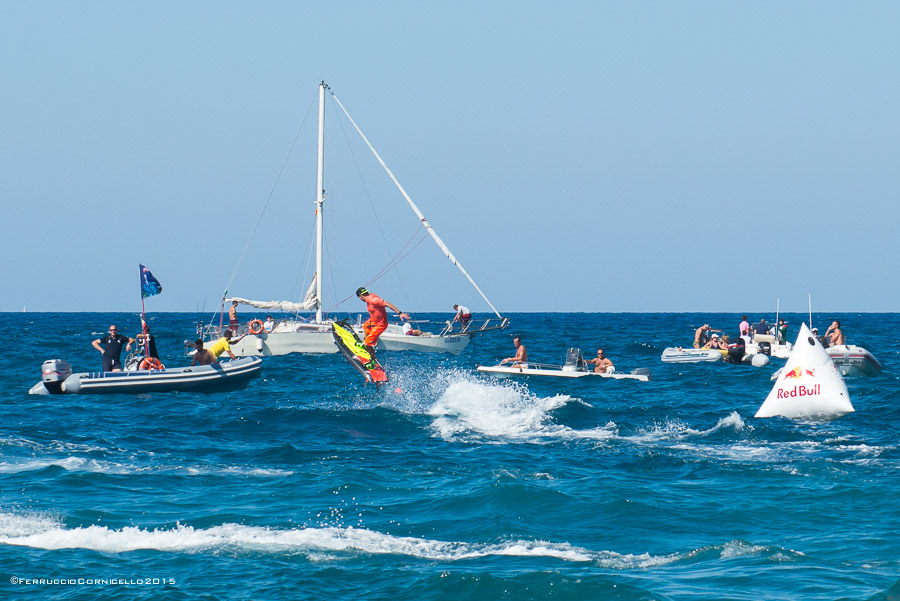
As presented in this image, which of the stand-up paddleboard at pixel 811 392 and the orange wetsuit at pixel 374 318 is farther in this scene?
the orange wetsuit at pixel 374 318

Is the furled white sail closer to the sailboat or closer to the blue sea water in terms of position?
the sailboat

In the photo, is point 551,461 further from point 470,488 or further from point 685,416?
point 685,416

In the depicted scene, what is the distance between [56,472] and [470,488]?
23.2ft

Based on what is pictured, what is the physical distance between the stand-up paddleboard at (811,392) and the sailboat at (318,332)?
2426cm

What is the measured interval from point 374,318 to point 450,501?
964cm

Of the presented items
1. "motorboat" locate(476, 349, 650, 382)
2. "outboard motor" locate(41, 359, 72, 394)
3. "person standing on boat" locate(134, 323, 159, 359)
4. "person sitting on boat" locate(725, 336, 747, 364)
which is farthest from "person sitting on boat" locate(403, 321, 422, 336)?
"outboard motor" locate(41, 359, 72, 394)

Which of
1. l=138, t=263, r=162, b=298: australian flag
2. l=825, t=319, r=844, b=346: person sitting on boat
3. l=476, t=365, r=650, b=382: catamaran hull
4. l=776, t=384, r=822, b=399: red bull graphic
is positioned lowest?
l=476, t=365, r=650, b=382: catamaran hull

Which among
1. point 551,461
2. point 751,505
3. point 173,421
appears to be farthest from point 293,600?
point 173,421

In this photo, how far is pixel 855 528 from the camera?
12.1m

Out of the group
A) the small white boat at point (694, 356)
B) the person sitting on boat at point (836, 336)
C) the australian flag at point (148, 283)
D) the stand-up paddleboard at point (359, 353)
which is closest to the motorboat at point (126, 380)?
the australian flag at point (148, 283)

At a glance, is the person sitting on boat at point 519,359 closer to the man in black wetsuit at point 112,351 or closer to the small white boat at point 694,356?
the small white boat at point 694,356

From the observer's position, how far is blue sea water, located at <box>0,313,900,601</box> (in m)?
10.2

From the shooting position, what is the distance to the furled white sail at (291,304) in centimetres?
4728

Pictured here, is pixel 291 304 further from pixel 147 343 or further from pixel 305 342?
pixel 147 343
